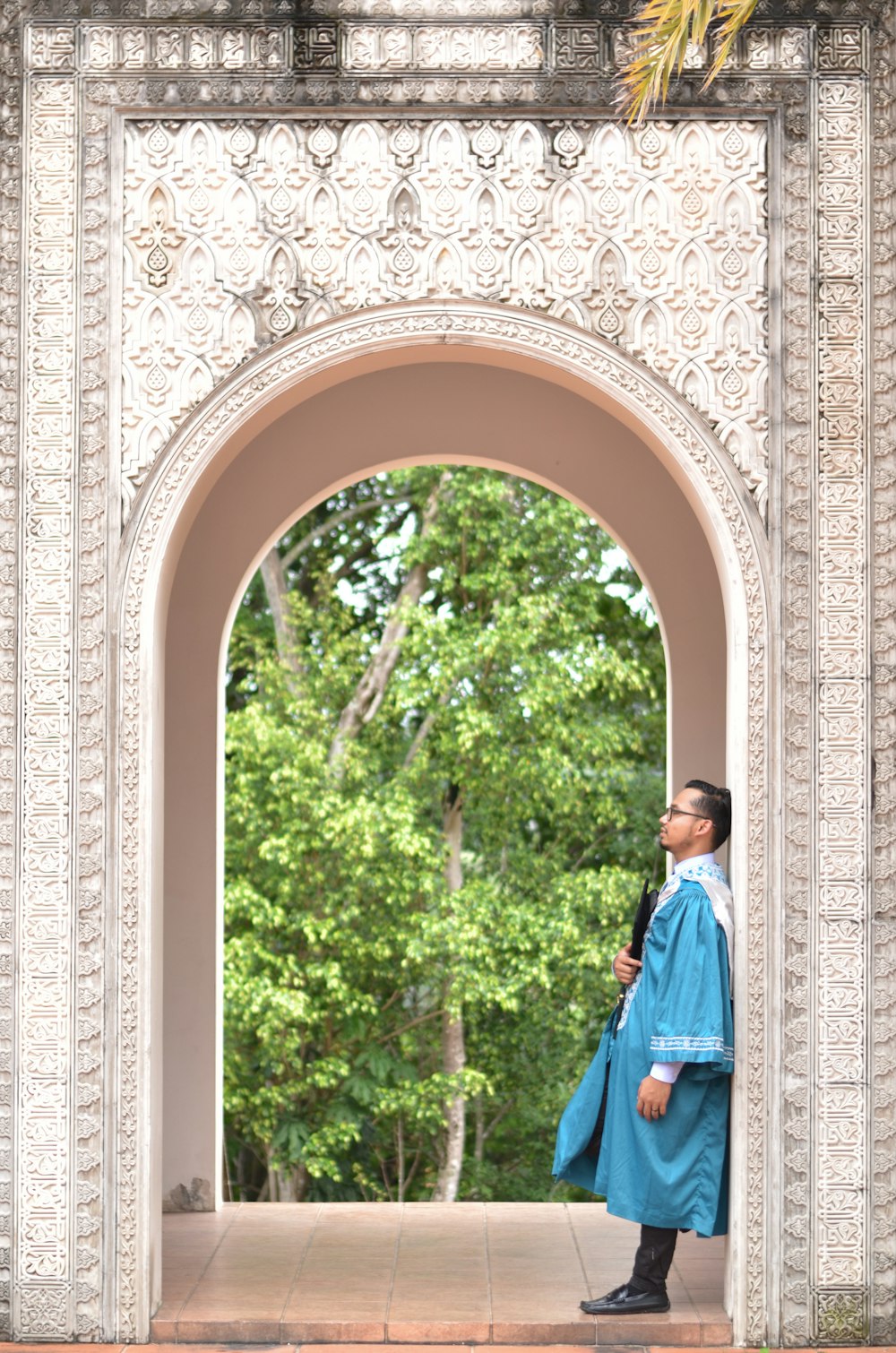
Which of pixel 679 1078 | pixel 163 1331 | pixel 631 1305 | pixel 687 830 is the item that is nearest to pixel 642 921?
pixel 687 830

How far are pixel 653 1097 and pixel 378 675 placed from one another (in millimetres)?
7780

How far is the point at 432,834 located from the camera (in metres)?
10.7

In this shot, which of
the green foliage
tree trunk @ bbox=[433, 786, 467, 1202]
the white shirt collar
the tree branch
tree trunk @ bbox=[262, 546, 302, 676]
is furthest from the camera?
the tree branch

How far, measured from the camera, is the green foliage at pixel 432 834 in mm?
10336

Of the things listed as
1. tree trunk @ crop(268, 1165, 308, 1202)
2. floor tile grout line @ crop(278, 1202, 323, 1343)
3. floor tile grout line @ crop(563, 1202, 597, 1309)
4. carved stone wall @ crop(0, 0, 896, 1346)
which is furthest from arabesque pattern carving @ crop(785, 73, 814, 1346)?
tree trunk @ crop(268, 1165, 308, 1202)

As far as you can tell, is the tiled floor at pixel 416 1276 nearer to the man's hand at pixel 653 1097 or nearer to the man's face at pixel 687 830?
the man's hand at pixel 653 1097

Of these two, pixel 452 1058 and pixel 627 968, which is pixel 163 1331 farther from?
pixel 452 1058

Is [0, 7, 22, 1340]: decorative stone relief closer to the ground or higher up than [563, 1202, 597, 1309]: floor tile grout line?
higher up

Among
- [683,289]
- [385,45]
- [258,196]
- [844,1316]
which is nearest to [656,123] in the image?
[683,289]

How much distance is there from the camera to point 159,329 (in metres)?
4.06

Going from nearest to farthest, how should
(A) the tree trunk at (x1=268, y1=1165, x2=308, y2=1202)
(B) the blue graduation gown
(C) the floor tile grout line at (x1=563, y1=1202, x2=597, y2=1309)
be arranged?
(B) the blue graduation gown, (C) the floor tile grout line at (x1=563, y1=1202, x2=597, y2=1309), (A) the tree trunk at (x1=268, y1=1165, x2=308, y2=1202)

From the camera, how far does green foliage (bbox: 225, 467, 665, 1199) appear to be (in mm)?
10336

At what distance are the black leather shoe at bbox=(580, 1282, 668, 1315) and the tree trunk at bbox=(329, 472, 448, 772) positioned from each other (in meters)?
7.26

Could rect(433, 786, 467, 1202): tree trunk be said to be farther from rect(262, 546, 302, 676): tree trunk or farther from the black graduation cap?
the black graduation cap
